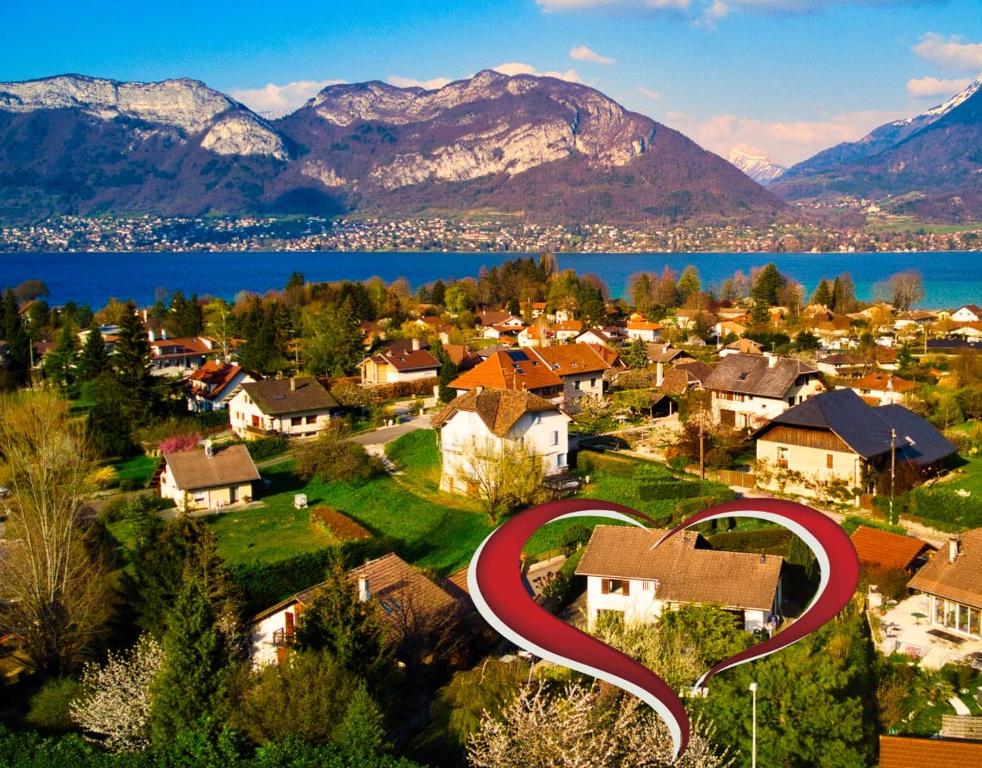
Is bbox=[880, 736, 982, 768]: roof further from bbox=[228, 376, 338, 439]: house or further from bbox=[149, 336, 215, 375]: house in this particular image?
bbox=[149, 336, 215, 375]: house

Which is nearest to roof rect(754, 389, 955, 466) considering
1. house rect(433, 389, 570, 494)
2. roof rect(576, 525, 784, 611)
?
house rect(433, 389, 570, 494)

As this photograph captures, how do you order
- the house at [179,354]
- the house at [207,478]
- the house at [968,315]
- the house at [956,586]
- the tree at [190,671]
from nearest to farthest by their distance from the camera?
the tree at [190,671] < the house at [956,586] < the house at [207,478] < the house at [179,354] < the house at [968,315]

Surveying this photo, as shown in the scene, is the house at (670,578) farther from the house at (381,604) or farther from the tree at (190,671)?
the tree at (190,671)

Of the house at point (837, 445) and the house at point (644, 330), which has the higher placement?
the house at point (837, 445)

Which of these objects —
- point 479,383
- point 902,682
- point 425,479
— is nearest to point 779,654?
point 902,682

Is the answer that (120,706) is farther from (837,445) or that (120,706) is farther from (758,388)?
(758,388)

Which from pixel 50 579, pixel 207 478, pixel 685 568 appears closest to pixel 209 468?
pixel 207 478

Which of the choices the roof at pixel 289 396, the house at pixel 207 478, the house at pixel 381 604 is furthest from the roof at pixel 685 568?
the roof at pixel 289 396
